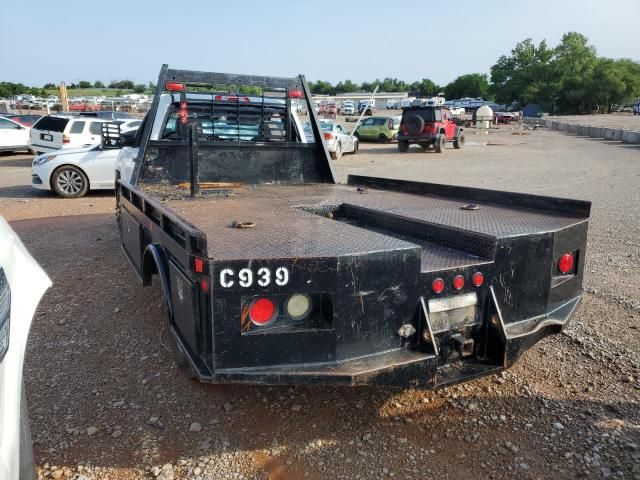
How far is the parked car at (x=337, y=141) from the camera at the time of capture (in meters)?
20.7

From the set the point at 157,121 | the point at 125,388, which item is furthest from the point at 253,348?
the point at 157,121

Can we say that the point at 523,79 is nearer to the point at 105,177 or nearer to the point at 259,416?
the point at 105,177

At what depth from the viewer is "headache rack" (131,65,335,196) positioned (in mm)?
5211

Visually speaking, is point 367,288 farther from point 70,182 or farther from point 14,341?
point 70,182

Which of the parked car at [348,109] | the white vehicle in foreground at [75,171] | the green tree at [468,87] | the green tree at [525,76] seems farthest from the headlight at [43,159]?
the green tree at [468,87]

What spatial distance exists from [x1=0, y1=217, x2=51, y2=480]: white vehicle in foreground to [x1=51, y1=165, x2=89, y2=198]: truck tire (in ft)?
33.1

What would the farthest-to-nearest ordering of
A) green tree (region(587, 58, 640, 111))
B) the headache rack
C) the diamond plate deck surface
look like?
green tree (region(587, 58, 640, 111)) < the headache rack < the diamond plate deck surface

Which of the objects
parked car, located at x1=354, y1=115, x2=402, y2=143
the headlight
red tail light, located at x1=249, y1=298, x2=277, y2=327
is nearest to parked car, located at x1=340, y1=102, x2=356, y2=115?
parked car, located at x1=354, y1=115, x2=402, y2=143

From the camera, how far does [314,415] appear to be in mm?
3131

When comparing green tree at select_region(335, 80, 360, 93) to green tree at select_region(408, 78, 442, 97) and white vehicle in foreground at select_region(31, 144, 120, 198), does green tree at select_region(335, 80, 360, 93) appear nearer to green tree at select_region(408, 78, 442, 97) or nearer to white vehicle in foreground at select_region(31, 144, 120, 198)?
green tree at select_region(408, 78, 442, 97)

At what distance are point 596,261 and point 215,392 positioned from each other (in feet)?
15.6

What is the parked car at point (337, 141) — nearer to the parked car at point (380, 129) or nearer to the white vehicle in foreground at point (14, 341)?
the parked car at point (380, 129)

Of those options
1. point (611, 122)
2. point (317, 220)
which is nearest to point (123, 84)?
point (611, 122)

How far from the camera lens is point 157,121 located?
5.34 m
